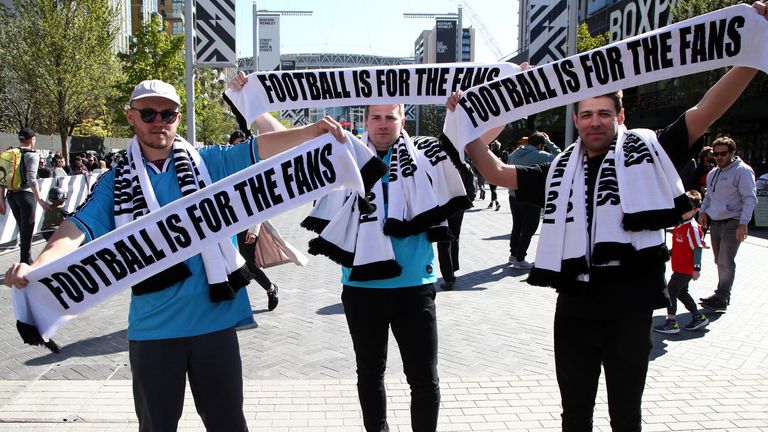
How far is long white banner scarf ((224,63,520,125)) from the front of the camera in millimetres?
3250

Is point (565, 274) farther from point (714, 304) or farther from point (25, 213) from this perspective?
point (25, 213)

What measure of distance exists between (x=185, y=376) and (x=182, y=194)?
84 cm

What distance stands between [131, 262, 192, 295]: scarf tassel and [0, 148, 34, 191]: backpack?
303 inches

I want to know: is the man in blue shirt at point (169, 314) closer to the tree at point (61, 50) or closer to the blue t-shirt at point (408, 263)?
the blue t-shirt at point (408, 263)

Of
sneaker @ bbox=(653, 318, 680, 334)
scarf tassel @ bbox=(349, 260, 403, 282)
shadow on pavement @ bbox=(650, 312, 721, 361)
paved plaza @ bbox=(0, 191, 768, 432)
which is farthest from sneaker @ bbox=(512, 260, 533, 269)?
scarf tassel @ bbox=(349, 260, 403, 282)

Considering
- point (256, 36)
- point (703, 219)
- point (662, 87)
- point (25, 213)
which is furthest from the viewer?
point (662, 87)

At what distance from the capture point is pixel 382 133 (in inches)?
132

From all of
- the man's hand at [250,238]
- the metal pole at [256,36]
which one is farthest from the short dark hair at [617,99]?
the metal pole at [256,36]

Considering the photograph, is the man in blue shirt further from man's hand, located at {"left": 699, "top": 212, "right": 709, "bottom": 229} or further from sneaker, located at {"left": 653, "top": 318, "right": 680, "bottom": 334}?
man's hand, located at {"left": 699, "top": 212, "right": 709, "bottom": 229}

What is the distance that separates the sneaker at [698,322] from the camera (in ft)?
20.4

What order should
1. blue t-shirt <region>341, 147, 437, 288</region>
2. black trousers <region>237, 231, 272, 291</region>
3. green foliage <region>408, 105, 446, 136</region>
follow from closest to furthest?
1. blue t-shirt <region>341, 147, 437, 288</region>
2. black trousers <region>237, 231, 272, 291</region>
3. green foliage <region>408, 105, 446, 136</region>

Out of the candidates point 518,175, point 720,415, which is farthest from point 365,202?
point 720,415

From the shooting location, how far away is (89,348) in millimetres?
5652

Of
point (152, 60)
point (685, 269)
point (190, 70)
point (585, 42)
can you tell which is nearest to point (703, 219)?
point (685, 269)
